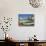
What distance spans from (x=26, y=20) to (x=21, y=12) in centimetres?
37

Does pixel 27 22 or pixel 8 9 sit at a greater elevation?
pixel 8 9

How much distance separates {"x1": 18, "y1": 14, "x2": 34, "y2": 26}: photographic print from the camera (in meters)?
5.38

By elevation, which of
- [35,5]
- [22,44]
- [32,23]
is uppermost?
[35,5]

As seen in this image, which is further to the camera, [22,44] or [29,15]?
[29,15]

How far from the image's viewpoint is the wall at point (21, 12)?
17.5 feet

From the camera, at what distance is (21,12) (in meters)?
5.38

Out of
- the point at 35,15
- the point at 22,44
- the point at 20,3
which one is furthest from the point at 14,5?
the point at 22,44

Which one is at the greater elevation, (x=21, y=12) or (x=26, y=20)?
(x=21, y=12)

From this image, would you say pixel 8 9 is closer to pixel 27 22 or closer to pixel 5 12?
pixel 5 12

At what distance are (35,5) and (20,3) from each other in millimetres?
604

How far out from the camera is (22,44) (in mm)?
4645

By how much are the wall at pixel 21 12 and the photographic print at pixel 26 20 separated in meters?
0.12

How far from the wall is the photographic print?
123 millimetres

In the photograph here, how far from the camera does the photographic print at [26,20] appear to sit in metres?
5.38
